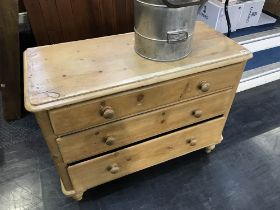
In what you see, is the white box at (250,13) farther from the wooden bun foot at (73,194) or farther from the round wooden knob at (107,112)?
the wooden bun foot at (73,194)

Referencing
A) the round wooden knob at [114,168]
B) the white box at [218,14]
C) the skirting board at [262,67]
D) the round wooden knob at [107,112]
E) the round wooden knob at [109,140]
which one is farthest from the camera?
the skirting board at [262,67]

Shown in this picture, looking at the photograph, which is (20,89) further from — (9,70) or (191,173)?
(191,173)

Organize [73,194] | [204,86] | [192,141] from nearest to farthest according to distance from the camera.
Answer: [204,86] < [73,194] < [192,141]

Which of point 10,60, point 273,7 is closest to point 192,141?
point 10,60

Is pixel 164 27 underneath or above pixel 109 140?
above

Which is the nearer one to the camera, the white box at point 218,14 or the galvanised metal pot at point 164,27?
the galvanised metal pot at point 164,27

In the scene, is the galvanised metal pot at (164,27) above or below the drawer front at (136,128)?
above

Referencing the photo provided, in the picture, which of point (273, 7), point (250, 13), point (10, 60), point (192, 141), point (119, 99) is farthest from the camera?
point (273, 7)

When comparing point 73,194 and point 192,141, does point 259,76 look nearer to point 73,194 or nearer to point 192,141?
point 192,141

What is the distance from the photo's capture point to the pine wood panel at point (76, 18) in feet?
3.55

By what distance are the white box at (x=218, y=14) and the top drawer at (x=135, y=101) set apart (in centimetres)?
54

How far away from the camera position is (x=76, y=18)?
3.77 feet

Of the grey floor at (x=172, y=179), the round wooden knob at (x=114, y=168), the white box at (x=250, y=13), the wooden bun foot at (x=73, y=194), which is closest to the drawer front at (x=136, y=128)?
the round wooden knob at (x=114, y=168)

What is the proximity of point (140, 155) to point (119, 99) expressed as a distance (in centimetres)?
36
